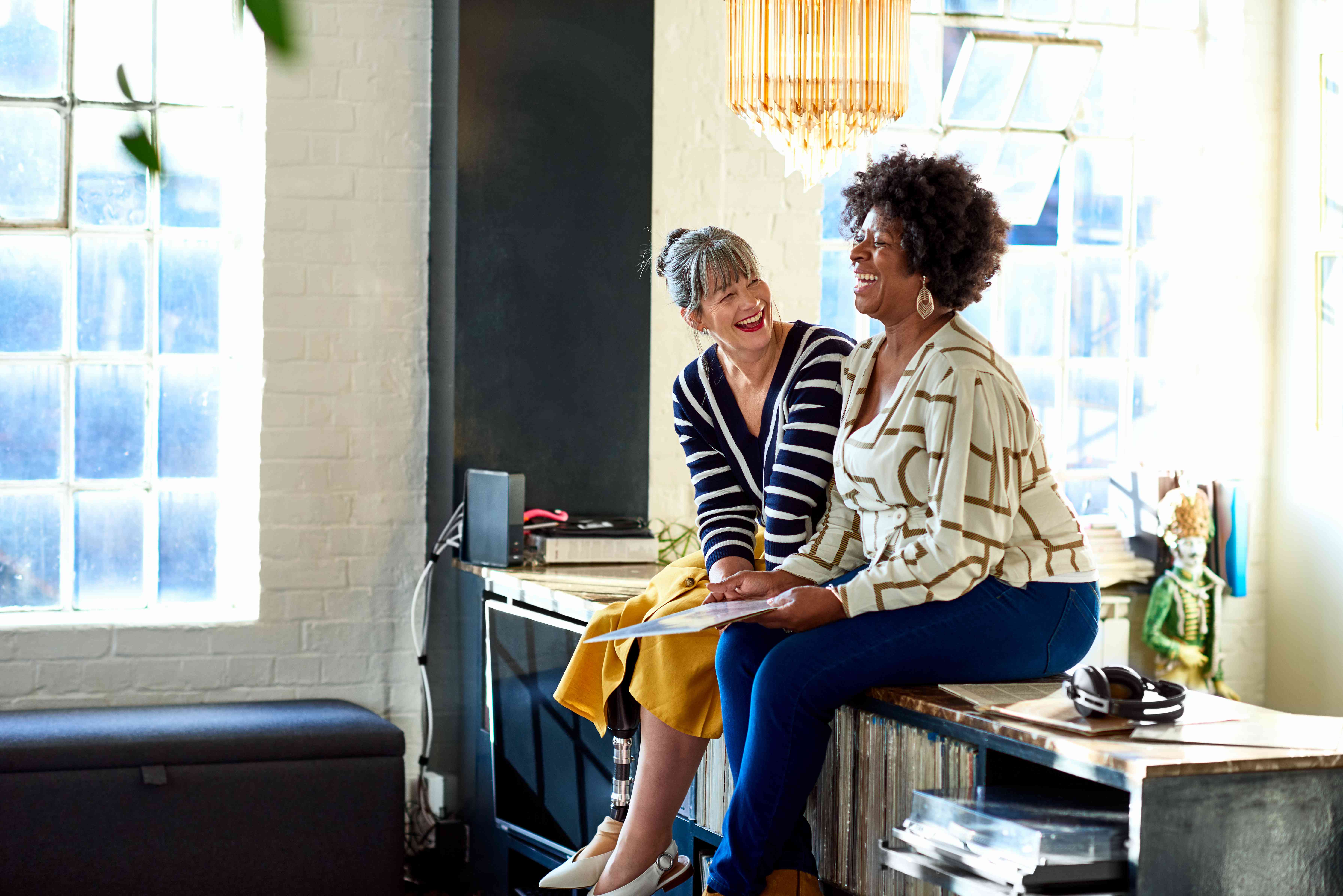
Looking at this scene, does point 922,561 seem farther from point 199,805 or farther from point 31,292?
point 31,292

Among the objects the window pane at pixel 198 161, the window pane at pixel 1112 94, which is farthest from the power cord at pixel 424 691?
the window pane at pixel 1112 94

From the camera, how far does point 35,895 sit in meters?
3.13

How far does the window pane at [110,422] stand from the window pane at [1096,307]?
306cm

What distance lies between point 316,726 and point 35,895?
723 mm

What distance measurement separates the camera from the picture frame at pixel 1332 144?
4465 mm

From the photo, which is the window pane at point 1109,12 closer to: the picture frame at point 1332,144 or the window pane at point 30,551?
the picture frame at point 1332,144

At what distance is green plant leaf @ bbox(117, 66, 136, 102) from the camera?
46cm

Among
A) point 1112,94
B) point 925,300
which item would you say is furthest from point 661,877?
point 1112,94

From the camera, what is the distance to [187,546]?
13.1 feet

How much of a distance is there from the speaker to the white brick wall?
0.43 m

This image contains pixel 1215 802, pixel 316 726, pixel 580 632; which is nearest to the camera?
pixel 1215 802

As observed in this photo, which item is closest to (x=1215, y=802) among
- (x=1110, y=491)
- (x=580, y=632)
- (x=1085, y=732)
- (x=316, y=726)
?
(x=1085, y=732)

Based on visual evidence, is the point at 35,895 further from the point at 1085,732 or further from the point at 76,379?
the point at 1085,732

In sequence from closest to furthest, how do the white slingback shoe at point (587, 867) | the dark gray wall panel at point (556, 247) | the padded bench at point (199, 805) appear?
the white slingback shoe at point (587, 867), the padded bench at point (199, 805), the dark gray wall panel at point (556, 247)
